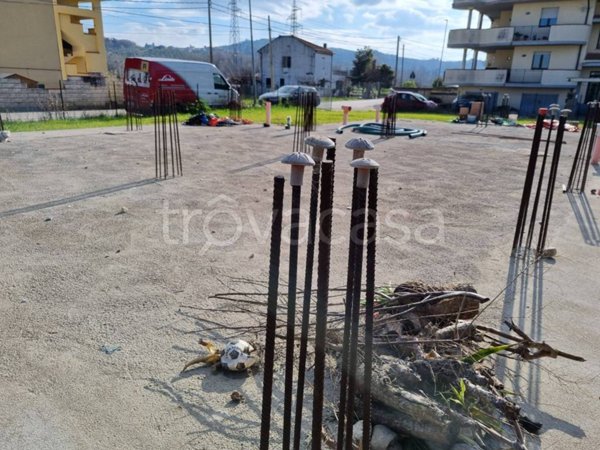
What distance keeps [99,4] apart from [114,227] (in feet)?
100

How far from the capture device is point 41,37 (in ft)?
83.9

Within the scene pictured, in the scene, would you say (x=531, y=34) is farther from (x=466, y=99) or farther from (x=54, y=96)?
(x=54, y=96)

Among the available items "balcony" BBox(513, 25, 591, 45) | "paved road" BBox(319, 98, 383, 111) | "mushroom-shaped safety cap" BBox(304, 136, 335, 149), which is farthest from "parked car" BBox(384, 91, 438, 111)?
"mushroom-shaped safety cap" BBox(304, 136, 335, 149)

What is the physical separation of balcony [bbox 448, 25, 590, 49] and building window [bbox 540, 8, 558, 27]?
22.3 inches

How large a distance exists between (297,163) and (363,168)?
227mm

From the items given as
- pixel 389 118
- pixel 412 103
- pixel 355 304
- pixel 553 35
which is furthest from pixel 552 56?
pixel 355 304

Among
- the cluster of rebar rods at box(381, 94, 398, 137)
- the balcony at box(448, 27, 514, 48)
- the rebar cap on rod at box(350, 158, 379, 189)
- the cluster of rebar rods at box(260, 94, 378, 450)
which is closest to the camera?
the rebar cap on rod at box(350, 158, 379, 189)

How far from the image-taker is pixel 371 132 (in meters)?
15.4

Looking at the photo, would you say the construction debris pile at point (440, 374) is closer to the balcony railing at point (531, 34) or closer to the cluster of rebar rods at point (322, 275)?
the cluster of rebar rods at point (322, 275)

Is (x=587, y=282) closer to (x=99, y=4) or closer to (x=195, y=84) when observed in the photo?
(x=195, y=84)

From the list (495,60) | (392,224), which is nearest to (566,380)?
(392,224)

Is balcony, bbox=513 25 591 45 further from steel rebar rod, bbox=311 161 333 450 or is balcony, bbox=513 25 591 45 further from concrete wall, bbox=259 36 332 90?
steel rebar rod, bbox=311 161 333 450

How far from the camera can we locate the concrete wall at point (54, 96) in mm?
21487

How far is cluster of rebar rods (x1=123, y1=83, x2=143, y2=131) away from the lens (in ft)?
49.5
